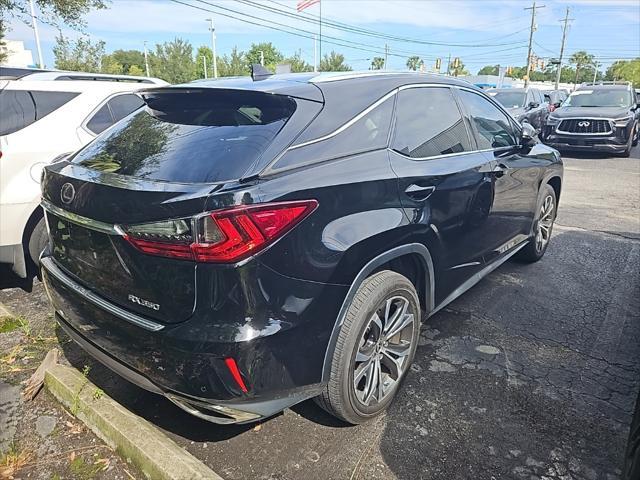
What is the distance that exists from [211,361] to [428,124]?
78.3 inches

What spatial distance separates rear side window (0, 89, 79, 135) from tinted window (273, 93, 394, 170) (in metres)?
3.01

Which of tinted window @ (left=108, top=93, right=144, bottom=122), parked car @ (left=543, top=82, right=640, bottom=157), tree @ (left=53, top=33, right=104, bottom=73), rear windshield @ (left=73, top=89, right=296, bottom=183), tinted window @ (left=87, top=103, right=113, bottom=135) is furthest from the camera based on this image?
tree @ (left=53, top=33, right=104, bottom=73)

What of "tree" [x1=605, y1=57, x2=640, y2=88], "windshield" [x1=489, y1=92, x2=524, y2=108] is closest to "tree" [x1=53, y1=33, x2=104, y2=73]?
"windshield" [x1=489, y1=92, x2=524, y2=108]

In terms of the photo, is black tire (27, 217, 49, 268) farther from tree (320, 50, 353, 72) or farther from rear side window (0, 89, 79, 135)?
tree (320, 50, 353, 72)

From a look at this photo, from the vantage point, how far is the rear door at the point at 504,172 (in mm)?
3590

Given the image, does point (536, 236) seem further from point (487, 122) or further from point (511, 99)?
point (511, 99)

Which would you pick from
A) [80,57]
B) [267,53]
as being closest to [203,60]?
[267,53]

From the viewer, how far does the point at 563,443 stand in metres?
2.45

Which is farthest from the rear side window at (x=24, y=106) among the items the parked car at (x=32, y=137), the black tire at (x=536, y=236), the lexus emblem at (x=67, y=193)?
the black tire at (x=536, y=236)

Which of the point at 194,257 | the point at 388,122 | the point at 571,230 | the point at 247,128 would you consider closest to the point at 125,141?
the point at 247,128

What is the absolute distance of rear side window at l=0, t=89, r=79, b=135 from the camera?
3.95 m

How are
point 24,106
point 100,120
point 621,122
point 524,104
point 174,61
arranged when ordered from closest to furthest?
point 24,106, point 100,120, point 621,122, point 524,104, point 174,61

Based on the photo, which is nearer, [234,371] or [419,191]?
[234,371]

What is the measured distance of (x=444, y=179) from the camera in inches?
114
